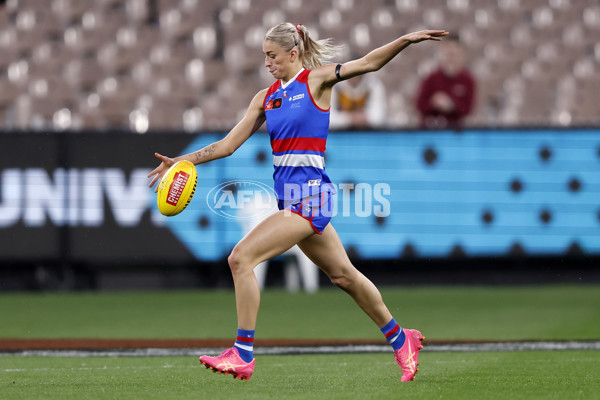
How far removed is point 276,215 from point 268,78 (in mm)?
10667

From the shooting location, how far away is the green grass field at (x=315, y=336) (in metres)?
5.56

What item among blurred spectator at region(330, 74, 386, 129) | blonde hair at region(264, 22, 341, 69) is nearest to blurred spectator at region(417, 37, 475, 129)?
blurred spectator at region(330, 74, 386, 129)

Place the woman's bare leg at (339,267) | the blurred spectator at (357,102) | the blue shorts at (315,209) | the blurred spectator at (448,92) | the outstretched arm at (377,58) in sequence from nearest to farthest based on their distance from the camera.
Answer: the outstretched arm at (377,58)
the blue shorts at (315,209)
the woman's bare leg at (339,267)
the blurred spectator at (448,92)
the blurred spectator at (357,102)

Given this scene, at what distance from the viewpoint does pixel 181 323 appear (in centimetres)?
952

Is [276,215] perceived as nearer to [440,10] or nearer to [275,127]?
[275,127]

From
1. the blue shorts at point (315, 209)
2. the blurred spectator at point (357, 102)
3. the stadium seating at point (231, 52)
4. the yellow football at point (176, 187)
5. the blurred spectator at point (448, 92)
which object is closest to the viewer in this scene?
the blue shorts at point (315, 209)

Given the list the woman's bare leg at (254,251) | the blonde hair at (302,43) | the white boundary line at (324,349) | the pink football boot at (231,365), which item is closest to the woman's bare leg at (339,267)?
the woman's bare leg at (254,251)

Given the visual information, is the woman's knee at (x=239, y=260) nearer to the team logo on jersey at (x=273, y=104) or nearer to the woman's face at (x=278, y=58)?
the team logo on jersey at (x=273, y=104)

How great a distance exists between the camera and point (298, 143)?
578 cm

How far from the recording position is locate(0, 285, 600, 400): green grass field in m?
5.56

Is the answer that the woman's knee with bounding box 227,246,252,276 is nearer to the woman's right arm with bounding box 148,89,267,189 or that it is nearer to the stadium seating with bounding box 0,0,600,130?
the woman's right arm with bounding box 148,89,267,189

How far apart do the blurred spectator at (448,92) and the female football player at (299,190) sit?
6.62 m

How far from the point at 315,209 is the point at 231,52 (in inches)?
423

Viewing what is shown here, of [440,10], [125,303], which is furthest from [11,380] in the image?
[440,10]
